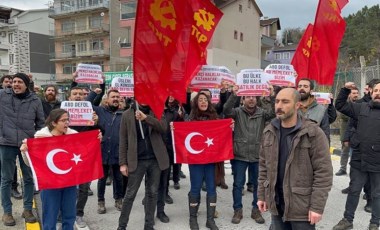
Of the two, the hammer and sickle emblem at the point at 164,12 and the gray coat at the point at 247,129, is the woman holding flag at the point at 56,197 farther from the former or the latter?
the gray coat at the point at 247,129

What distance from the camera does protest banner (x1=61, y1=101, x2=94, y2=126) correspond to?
5.36 m

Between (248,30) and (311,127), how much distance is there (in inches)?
1565

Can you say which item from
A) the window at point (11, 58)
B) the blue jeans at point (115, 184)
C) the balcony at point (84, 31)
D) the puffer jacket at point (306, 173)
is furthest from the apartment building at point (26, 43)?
the puffer jacket at point (306, 173)

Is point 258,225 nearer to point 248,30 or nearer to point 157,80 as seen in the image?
point 157,80

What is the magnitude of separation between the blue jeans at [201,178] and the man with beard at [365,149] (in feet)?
6.37

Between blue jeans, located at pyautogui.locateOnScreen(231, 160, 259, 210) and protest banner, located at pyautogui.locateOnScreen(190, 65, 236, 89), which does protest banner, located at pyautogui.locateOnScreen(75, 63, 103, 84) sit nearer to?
protest banner, located at pyautogui.locateOnScreen(190, 65, 236, 89)

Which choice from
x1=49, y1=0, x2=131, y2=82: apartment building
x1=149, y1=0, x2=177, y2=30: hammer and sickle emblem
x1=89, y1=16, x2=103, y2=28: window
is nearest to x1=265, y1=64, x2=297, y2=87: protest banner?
x1=149, y1=0, x2=177, y2=30: hammer and sickle emblem

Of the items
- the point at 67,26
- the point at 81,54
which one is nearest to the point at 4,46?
the point at 67,26

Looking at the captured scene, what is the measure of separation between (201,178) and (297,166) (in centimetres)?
227

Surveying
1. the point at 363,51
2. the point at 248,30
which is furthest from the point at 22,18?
the point at 363,51

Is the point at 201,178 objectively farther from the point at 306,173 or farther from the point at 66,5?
the point at 66,5

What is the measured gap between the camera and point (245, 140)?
575cm

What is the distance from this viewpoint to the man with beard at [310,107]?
5.34 metres

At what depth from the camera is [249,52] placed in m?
41.5
